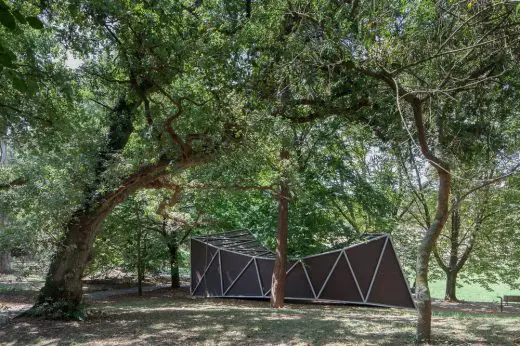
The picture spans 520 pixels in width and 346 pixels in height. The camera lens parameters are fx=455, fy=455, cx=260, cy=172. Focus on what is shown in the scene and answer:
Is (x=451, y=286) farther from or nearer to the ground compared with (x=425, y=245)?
nearer to the ground

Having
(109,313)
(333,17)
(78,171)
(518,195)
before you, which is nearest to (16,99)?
(78,171)

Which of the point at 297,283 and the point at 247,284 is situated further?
the point at 247,284

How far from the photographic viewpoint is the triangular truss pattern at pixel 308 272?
13.7 metres

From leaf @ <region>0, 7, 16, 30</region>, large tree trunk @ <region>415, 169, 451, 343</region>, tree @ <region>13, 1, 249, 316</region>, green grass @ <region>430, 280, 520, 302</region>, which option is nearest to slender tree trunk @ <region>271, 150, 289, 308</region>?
tree @ <region>13, 1, 249, 316</region>

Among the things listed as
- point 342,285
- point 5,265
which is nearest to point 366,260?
point 342,285

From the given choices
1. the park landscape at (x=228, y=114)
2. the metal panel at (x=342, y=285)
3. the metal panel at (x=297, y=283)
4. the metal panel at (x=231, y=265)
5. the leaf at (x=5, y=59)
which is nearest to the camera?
the leaf at (x=5, y=59)

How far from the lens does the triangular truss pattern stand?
13.7 meters

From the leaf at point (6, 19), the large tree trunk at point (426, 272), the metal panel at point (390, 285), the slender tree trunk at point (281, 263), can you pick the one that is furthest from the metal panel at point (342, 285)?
the leaf at point (6, 19)

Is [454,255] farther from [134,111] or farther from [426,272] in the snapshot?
[134,111]

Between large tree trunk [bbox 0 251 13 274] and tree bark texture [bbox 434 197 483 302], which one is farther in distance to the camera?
large tree trunk [bbox 0 251 13 274]

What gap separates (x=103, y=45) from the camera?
8281mm

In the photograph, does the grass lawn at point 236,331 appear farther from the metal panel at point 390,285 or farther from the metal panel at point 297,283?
the metal panel at point 297,283

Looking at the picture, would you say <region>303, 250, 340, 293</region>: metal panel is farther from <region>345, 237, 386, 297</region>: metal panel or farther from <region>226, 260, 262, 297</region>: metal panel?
<region>226, 260, 262, 297</region>: metal panel

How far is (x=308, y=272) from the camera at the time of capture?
15227 mm
